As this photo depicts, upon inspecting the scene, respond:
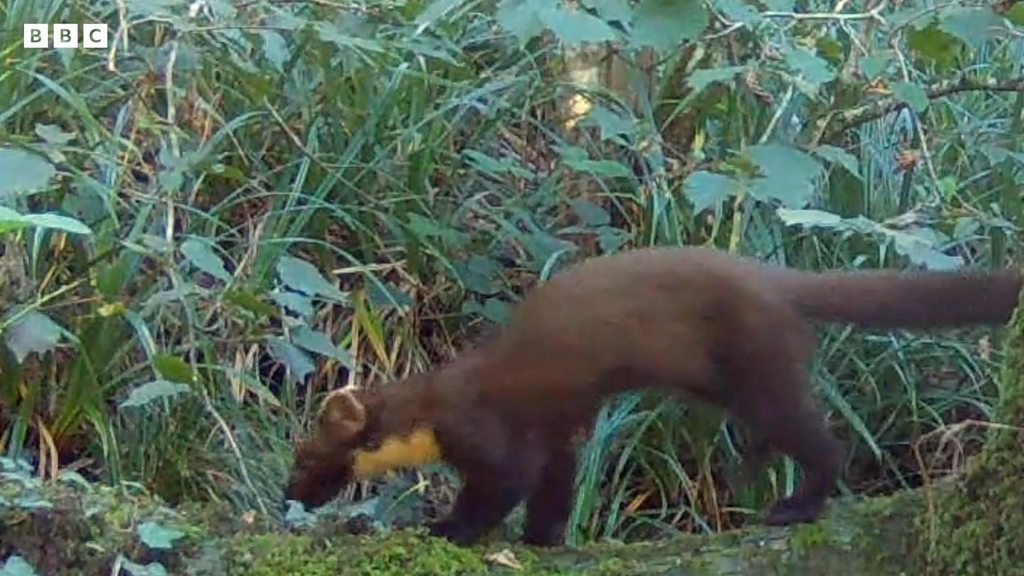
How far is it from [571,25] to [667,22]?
19cm

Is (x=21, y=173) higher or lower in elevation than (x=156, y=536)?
higher

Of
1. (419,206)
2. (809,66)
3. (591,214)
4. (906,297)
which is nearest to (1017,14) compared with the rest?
(809,66)

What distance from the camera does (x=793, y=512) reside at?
279cm

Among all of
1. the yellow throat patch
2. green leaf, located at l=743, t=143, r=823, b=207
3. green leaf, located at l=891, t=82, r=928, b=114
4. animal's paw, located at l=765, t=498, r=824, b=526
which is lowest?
the yellow throat patch

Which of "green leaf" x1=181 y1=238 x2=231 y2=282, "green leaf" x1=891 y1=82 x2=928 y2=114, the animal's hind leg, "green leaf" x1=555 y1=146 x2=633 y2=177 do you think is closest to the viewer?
the animal's hind leg

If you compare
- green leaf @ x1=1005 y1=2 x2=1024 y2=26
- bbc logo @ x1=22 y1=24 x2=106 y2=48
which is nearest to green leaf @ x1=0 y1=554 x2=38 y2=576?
bbc logo @ x1=22 y1=24 x2=106 y2=48

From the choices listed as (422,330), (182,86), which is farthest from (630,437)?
(182,86)

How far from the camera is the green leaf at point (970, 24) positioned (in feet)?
9.78

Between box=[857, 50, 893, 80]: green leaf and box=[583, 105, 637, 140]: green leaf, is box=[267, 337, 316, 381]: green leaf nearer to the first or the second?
box=[583, 105, 637, 140]: green leaf

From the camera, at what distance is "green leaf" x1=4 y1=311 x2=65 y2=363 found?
2.97 meters

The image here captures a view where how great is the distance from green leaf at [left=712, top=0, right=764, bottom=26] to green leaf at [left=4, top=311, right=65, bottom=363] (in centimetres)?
141

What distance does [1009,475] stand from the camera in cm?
211

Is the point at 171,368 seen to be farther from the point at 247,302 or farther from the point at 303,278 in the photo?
the point at 303,278

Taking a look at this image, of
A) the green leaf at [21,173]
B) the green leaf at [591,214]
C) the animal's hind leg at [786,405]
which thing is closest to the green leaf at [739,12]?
the animal's hind leg at [786,405]
